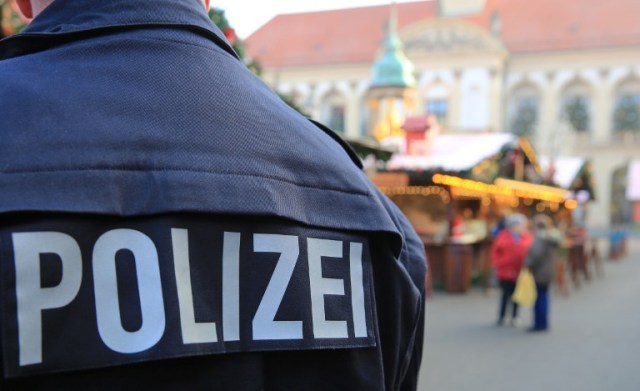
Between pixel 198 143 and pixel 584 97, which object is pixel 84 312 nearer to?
pixel 198 143

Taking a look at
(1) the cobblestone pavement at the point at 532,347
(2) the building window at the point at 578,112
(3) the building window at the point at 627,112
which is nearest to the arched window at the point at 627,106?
(3) the building window at the point at 627,112

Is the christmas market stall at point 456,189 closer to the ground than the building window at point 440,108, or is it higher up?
closer to the ground

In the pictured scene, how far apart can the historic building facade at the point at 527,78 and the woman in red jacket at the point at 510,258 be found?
3770 centimetres

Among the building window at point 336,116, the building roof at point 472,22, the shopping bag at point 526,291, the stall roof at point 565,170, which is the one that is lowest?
the shopping bag at point 526,291

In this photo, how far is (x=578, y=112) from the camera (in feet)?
163

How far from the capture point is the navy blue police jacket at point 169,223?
87 centimetres

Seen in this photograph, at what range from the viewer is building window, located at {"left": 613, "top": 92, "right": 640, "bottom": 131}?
1918 inches

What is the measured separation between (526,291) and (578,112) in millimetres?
44263

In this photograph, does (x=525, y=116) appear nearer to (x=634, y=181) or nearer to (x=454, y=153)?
(x=634, y=181)

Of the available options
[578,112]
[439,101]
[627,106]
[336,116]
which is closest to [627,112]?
[627,106]

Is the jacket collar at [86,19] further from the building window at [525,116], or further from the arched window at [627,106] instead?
the arched window at [627,106]

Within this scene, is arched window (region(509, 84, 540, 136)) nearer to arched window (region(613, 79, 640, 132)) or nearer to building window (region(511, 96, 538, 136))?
building window (region(511, 96, 538, 136))

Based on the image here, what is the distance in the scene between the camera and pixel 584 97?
1967 inches

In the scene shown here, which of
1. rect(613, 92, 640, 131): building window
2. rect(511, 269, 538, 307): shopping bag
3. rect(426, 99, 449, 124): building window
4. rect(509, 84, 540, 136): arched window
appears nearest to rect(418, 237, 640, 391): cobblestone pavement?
rect(511, 269, 538, 307): shopping bag
